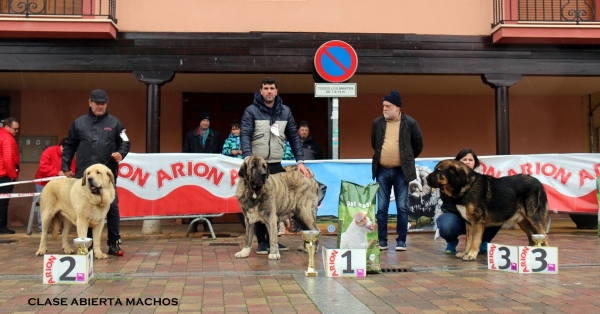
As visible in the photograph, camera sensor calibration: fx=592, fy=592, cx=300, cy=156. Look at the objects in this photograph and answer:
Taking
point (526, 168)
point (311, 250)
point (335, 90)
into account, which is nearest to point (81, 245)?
point (311, 250)

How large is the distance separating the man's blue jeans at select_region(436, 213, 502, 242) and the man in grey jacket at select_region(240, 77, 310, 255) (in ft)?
5.94

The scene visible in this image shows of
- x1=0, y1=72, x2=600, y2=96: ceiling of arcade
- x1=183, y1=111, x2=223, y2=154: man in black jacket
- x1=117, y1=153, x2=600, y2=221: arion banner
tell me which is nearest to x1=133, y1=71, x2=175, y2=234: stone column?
x1=183, y1=111, x2=223, y2=154: man in black jacket

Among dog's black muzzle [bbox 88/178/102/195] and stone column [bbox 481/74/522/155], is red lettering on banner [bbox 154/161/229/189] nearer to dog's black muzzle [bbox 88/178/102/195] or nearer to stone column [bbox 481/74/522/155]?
dog's black muzzle [bbox 88/178/102/195]

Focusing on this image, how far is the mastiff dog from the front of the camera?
6695 mm

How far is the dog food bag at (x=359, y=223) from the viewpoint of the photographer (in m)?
6.09

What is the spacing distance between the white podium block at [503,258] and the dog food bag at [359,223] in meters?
1.24

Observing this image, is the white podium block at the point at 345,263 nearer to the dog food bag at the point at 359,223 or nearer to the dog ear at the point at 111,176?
the dog food bag at the point at 359,223

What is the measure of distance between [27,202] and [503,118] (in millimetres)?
9829

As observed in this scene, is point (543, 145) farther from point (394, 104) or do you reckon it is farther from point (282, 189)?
point (282, 189)

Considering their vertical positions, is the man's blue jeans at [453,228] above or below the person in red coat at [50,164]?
below

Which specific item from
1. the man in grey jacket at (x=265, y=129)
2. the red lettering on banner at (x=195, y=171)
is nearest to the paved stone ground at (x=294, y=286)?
the man in grey jacket at (x=265, y=129)

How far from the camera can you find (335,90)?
30.1 feet

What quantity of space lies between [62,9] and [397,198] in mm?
7673

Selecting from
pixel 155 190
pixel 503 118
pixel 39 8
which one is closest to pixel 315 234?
pixel 155 190
